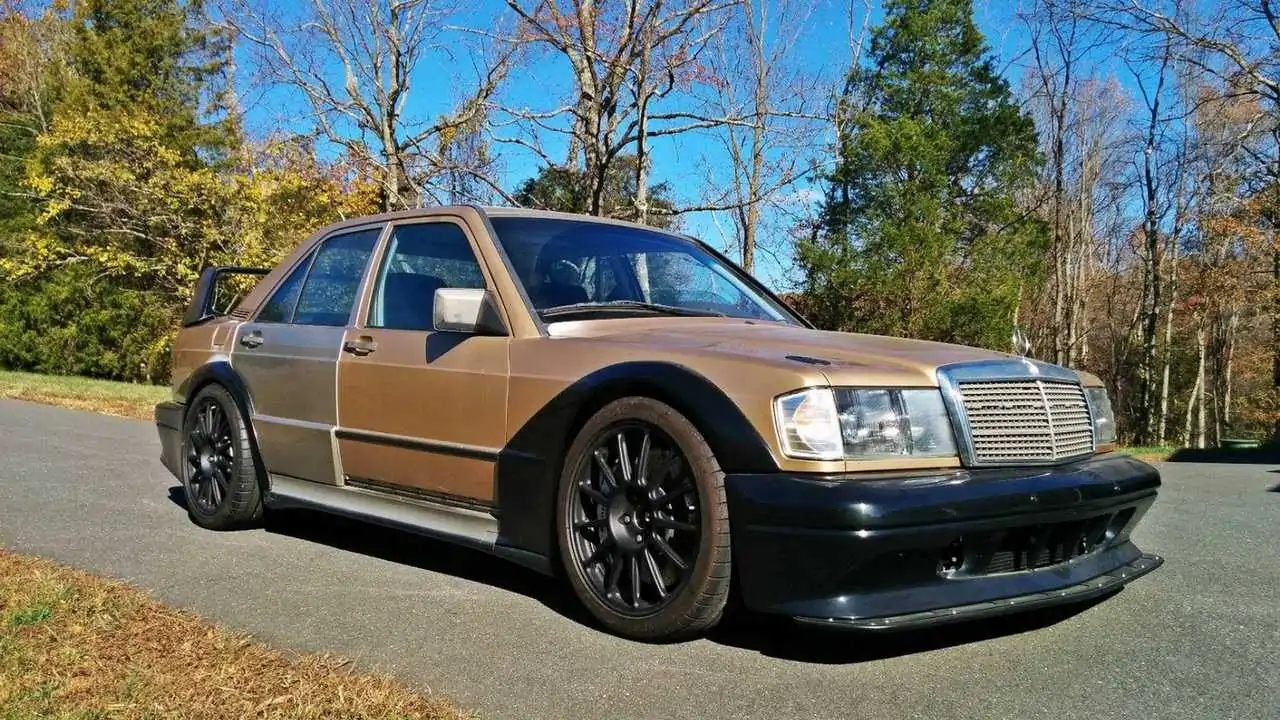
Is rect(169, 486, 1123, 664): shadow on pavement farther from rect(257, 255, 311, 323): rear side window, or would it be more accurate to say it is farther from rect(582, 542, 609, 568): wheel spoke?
rect(257, 255, 311, 323): rear side window

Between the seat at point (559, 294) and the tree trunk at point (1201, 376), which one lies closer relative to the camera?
the seat at point (559, 294)

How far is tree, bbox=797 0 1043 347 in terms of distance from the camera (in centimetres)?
2539

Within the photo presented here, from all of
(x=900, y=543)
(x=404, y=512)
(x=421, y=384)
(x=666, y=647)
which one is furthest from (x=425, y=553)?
(x=900, y=543)

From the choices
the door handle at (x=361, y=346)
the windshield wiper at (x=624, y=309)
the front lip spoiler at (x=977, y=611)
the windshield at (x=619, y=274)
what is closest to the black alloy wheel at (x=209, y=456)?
the door handle at (x=361, y=346)

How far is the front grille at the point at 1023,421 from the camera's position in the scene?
3195mm

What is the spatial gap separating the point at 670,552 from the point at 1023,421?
1.29 metres

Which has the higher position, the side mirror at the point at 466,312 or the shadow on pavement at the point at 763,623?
the side mirror at the point at 466,312

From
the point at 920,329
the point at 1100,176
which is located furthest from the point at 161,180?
the point at 1100,176

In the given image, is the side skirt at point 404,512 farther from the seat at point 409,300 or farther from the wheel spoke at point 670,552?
the seat at point 409,300

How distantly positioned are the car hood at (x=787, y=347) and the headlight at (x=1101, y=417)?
1.61 ft

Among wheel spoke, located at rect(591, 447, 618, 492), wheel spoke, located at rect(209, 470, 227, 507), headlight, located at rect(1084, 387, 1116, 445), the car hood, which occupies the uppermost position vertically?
the car hood

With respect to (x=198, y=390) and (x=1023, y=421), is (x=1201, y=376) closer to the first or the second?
(x=1023, y=421)

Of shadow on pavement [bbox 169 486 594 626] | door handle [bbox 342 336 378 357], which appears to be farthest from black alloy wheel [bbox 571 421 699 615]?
door handle [bbox 342 336 378 357]

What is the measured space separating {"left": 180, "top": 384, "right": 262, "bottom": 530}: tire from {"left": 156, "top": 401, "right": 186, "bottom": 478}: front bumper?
9cm
